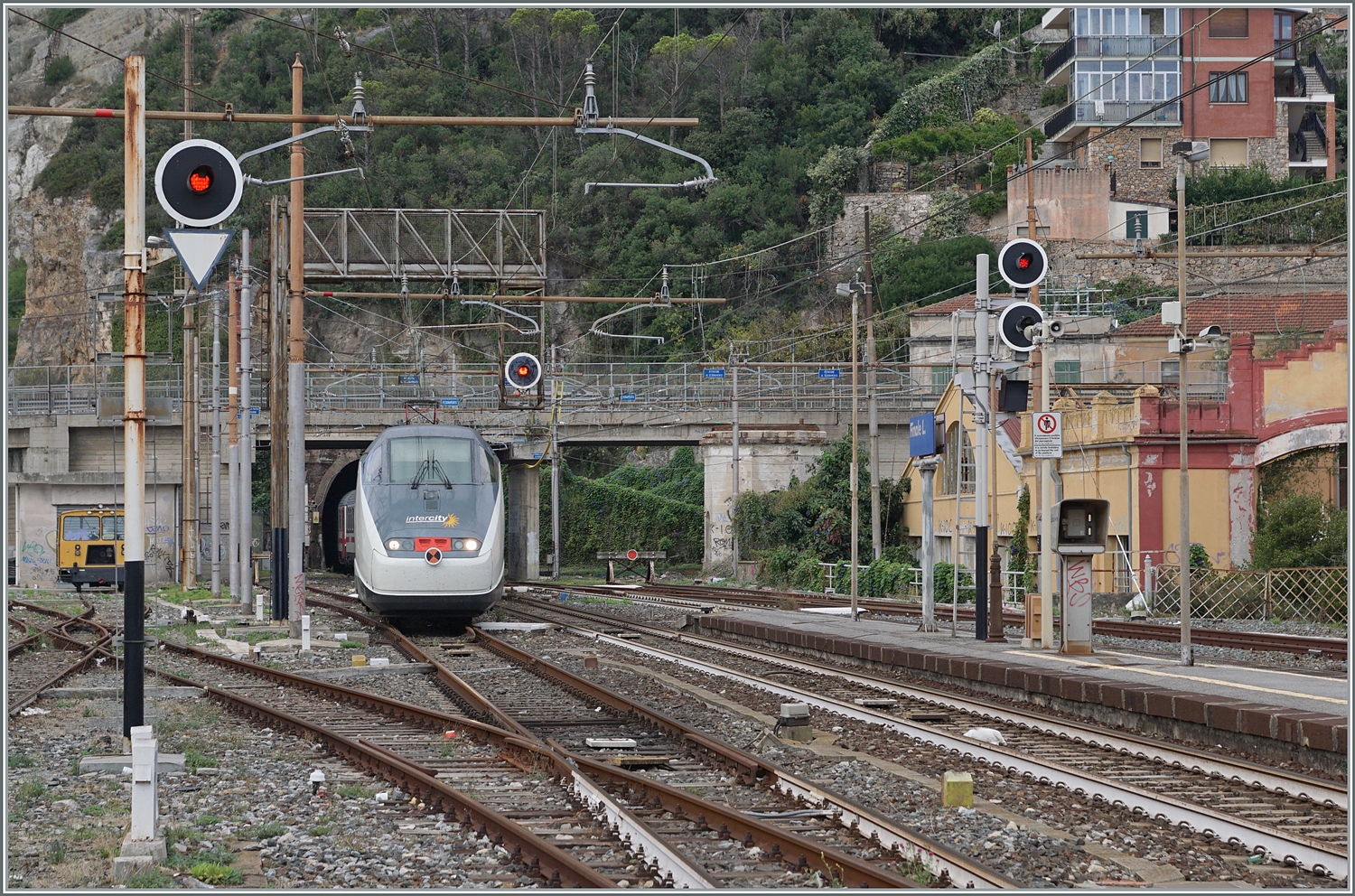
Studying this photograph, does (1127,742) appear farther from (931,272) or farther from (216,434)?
(931,272)

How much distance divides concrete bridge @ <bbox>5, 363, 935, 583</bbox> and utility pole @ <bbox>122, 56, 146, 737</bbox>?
39.4 metres

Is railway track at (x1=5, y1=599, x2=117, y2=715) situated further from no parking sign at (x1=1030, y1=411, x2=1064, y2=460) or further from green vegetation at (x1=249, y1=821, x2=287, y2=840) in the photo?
no parking sign at (x1=1030, y1=411, x2=1064, y2=460)

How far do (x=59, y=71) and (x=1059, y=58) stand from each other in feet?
270

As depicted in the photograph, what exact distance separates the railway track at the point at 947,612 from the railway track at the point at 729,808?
11.4m

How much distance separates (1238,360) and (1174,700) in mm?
23364

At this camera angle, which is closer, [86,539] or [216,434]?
[216,434]

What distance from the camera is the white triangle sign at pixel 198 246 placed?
11.1m

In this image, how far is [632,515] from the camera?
6775 centimetres

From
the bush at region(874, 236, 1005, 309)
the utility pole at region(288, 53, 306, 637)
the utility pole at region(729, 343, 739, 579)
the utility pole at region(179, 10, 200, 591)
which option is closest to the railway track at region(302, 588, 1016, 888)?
the utility pole at region(288, 53, 306, 637)

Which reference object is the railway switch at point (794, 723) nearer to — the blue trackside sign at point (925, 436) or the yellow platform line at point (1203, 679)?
the yellow platform line at point (1203, 679)

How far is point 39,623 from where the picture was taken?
29438 millimetres

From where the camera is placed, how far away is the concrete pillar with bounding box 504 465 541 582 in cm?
5278

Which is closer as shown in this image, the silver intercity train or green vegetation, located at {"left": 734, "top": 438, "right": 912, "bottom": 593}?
the silver intercity train

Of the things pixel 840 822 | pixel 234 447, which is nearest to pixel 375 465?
pixel 234 447
